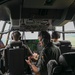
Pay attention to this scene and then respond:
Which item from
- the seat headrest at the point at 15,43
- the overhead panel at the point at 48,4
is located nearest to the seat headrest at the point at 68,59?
the overhead panel at the point at 48,4

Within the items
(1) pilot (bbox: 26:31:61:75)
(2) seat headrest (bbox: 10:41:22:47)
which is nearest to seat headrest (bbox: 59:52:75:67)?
(1) pilot (bbox: 26:31:61:75)

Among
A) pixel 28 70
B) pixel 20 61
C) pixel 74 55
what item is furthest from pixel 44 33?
pixel 28 70

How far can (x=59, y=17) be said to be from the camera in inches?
164

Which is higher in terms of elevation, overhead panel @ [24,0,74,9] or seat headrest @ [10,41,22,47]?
overhead panel @ [24,0,74,9]

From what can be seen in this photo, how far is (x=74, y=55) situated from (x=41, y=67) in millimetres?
919

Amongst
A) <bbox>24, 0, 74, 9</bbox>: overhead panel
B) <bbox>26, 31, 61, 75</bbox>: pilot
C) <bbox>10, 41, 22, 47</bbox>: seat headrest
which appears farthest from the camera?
<bbox>10, 41, 22, 47</bbox>: seat headrest

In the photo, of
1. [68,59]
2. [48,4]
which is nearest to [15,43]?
[48,4]

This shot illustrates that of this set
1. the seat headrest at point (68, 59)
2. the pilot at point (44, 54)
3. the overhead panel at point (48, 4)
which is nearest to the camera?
the seat headrest at point (68, 59)

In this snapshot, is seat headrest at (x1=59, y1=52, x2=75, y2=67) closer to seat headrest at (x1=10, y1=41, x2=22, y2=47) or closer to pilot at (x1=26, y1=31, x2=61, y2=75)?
pilot at (x1=26, y1=31, x2=61, y2=75)

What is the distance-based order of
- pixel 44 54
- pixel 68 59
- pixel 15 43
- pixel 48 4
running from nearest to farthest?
1. pixel 68 59
2. pixel 44 54
3. pixel 48 4
4. pixel 15 43

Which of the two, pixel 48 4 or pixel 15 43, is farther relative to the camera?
pixel 15 43

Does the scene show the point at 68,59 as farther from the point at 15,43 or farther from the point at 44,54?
the point at 15,43

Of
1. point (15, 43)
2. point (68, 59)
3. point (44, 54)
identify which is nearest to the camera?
point (68, 59)

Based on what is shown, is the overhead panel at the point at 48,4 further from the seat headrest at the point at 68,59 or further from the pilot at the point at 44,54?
the seat headrest at the point at 68,59
